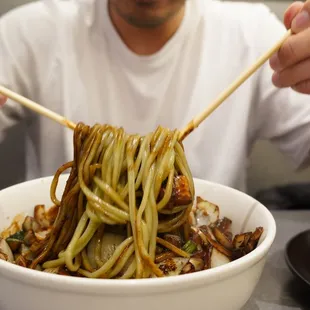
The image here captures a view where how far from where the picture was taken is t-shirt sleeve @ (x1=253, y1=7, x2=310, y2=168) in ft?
5.16

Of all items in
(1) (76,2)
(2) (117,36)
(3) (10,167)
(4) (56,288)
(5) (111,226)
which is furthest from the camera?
(3) (10,167)

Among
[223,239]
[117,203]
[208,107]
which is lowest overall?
[223,239]

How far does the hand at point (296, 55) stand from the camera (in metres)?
0.96

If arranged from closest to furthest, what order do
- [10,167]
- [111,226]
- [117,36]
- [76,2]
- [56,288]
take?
[56,288] < [111,226] < [117,36] < [76,2] < [10,167]

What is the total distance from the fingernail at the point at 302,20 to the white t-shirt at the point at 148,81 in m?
0.64

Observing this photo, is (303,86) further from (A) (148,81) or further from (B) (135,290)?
(B) (135,290)

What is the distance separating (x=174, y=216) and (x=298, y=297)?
0.96 feet

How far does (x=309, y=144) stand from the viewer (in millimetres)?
1566

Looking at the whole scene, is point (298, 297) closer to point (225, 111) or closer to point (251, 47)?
point (225, 111)

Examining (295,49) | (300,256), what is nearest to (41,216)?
(300,256)

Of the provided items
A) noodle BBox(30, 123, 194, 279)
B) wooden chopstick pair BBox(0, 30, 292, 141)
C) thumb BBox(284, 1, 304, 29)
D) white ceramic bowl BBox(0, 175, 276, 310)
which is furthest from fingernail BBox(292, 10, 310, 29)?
white ceramic bowl BBox(0, 175, 276, 310)

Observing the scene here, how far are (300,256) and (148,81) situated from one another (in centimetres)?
86

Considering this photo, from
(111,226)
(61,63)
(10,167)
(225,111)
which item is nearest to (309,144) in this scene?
(225,111)

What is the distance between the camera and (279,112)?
5.33ft
